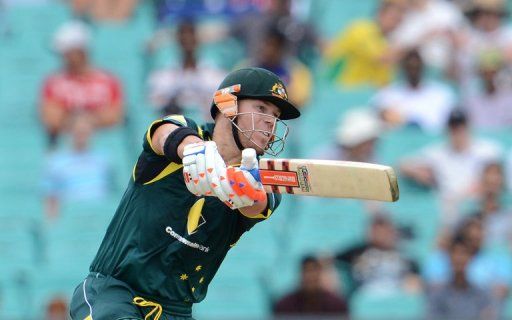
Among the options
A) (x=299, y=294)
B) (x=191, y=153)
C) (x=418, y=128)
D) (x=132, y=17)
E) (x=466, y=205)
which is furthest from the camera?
(x=132, y=17)

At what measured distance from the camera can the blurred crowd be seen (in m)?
8.88

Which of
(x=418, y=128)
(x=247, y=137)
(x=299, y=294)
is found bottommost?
(x=299, y=294)

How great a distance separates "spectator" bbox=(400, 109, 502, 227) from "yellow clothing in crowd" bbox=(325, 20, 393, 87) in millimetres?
1157

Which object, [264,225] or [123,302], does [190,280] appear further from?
[264,225]

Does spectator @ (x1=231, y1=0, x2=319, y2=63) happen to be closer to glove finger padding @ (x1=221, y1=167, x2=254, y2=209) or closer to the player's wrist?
the player's wrist

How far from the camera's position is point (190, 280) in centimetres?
491

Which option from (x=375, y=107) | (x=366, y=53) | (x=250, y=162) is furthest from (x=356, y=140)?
(x=250, y=162)

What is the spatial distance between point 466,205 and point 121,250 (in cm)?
510

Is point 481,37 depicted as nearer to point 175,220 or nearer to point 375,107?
point 375,107

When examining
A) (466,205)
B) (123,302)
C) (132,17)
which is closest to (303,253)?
(466,205)

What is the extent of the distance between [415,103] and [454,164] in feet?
2.60

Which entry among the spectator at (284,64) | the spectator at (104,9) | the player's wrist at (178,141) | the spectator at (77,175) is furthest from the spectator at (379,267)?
the player's wrist at (178,141)

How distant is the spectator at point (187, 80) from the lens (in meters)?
10.3

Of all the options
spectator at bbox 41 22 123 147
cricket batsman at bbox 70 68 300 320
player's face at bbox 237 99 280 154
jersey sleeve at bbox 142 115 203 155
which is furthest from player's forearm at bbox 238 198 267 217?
spectator at bbox 41 22 123 147
